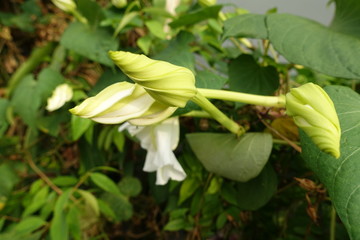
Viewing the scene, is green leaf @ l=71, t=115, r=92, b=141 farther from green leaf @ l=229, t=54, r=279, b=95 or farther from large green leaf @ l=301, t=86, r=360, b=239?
large green leaf @ l=301, t=86, r=360, b=239

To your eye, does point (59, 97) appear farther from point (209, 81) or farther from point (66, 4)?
point (209, 81)

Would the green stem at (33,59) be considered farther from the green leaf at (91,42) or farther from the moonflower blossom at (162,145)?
the moonflower blossom at (162,145)

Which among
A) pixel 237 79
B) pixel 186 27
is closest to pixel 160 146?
pixel 237 79

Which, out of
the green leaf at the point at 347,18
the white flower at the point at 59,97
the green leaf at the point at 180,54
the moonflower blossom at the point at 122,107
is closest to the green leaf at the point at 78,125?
the white flower at the point at 59,97

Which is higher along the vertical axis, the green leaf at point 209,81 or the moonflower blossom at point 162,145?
the green leaf at point 209,81

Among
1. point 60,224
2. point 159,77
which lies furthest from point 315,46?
point 60,224

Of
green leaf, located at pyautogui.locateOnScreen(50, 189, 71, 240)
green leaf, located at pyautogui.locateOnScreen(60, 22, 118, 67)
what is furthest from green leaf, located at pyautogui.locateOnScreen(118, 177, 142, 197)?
green leaf, located at pyautogui.locateOnScreen(60, 22, 118, 67)
